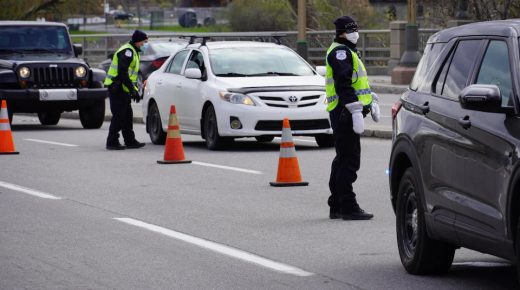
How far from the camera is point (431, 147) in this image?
28.1 feet

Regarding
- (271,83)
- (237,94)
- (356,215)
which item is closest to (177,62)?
(237,94)

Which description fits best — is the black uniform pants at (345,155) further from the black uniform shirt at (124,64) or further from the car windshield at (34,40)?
the car windshield at (34,40)

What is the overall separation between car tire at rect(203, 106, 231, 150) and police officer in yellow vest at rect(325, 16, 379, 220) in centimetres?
748

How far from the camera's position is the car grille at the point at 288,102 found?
62.5 ft

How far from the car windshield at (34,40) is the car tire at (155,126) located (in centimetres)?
490

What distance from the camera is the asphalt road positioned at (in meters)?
8.90

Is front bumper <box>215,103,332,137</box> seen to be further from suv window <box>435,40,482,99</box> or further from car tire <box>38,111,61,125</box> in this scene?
suv window <box>435,40,482,99</box>

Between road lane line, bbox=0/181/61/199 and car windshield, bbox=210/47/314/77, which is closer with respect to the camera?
road lane line, bbox=0/181/61/199

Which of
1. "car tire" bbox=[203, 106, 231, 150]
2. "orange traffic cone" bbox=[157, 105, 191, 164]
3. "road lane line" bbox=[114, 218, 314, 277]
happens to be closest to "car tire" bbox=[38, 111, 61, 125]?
"car tire" bbox=[203, 106, 231, 150]

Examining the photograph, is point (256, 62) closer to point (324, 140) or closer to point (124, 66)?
point (324, 140)

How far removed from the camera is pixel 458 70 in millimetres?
→ 8562

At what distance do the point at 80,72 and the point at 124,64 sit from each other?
17.3ft

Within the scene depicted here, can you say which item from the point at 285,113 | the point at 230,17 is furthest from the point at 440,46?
the point at 230,17

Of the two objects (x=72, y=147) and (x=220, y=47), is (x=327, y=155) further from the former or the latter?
(x=72, y=147)
